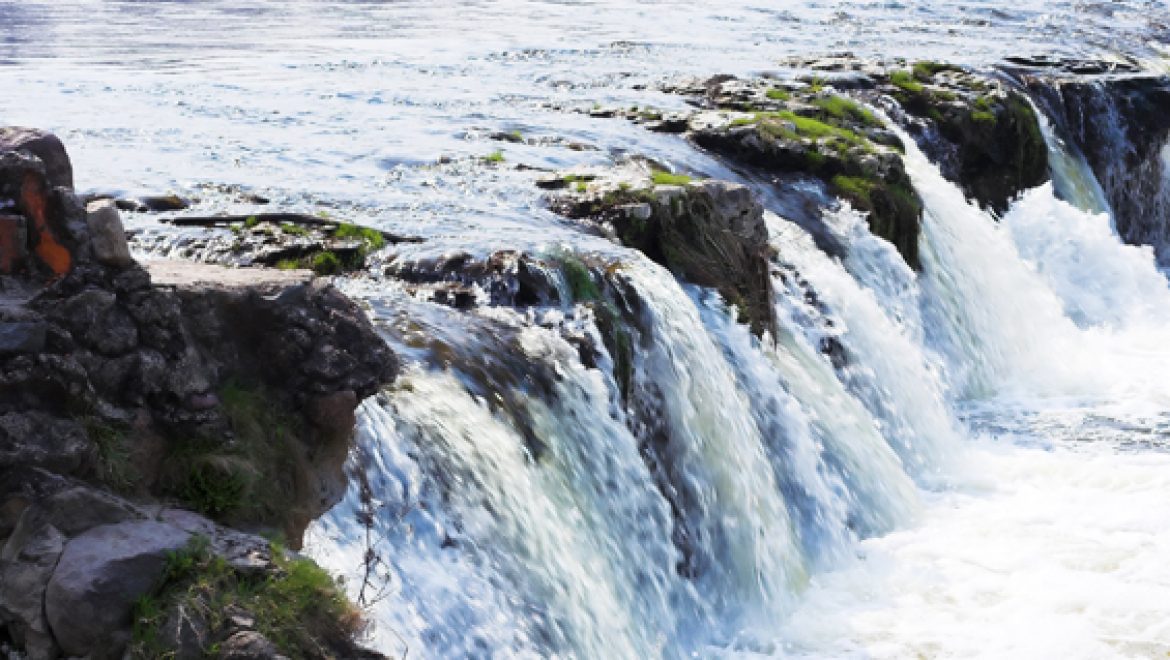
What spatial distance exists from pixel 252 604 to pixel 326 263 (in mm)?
6161

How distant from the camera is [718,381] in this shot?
37.2 feet

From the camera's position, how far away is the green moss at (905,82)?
2256 cm

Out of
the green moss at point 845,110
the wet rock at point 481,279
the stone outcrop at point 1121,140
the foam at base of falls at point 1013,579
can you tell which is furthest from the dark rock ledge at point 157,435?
the stone outcrop at point 1121,140

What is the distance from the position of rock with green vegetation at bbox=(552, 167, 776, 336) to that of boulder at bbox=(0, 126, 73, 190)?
7.18 metres

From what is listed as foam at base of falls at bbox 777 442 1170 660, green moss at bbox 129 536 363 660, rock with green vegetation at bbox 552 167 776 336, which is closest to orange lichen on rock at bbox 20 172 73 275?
green moss at bbox 129 536 363 660

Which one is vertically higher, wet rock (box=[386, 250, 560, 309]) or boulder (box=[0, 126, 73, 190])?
boulder (box=[0, 126, 73, 190])

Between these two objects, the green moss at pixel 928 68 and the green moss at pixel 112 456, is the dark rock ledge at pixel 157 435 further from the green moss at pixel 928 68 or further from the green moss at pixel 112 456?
the green moss at pixel 928 68

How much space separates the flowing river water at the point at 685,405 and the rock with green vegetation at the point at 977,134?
1.96 ft

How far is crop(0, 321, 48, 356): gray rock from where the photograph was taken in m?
5.52

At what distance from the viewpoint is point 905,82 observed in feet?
75.6

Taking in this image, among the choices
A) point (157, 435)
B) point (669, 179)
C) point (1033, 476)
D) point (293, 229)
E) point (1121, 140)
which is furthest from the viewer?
point (1121, 140)

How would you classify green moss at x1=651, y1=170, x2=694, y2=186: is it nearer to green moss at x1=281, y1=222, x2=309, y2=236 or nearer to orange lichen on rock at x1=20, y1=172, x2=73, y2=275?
green moss at x1=281, y1=222, x2=309, y2=236

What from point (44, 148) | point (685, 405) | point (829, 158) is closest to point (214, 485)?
point (44, 148)

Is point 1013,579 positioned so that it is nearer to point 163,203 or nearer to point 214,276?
point 214,276
